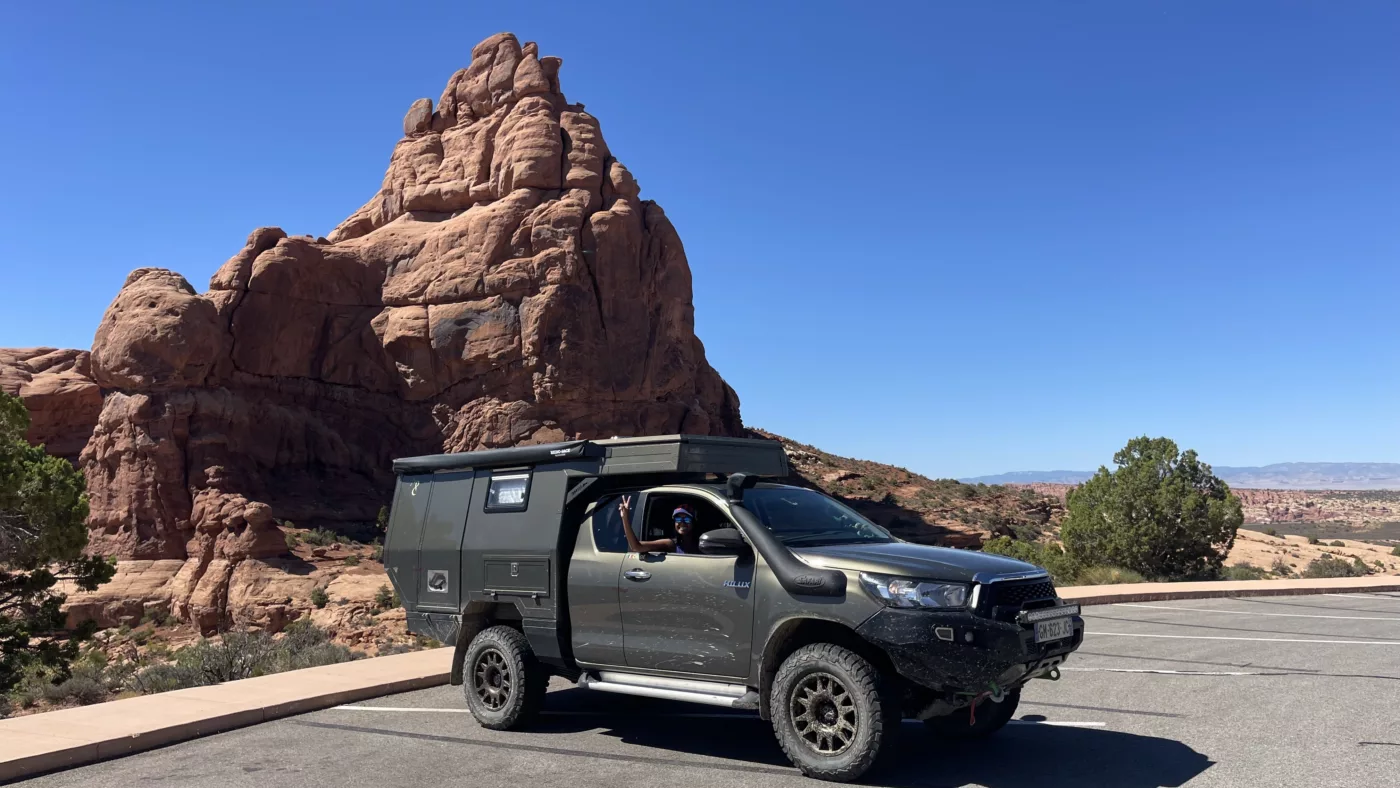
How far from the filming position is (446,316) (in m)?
50.8

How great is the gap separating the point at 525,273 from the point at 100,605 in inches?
910

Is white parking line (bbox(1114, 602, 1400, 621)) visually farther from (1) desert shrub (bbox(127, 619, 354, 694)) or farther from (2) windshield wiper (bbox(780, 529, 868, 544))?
(1) desert shrub (bbox(127, 619, 354, 694))

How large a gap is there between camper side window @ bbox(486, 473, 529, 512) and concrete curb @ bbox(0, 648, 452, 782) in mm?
2782

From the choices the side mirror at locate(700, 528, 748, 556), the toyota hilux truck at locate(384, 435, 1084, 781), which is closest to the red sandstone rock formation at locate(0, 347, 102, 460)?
the toyota hilux truck at locate(384, 435, 1084, 781)

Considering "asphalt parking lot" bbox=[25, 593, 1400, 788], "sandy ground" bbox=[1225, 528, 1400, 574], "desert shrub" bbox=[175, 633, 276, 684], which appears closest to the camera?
"asphalt parking lot" bbox=[25, 593, 1400, 788]

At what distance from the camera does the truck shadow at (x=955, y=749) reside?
6277 millimetres

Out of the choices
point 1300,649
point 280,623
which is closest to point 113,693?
point 1300,649

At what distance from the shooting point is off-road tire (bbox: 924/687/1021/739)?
743 centimetres

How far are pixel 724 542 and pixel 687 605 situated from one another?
63cm

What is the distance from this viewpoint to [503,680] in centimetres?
830

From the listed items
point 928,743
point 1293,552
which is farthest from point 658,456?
point 1293,552

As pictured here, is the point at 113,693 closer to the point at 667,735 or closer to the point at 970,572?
the point at 667,735

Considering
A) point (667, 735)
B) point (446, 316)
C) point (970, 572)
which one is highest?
point (446, 316)

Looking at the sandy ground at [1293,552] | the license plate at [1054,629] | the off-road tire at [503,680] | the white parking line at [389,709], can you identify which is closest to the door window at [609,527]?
the off-road tire at [503,680]
